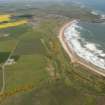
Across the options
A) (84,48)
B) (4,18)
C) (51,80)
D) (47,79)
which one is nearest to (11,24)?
(4,18)

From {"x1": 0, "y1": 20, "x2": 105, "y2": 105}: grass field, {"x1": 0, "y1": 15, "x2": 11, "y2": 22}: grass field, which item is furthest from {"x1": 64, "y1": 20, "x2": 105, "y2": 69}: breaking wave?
{"x1": 0, "y1": 15, "x2": 11, "y2": 22}: grass field

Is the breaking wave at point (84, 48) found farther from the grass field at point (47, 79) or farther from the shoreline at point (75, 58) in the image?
the grass field at point (47, 79)

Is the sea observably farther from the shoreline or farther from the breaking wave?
the shoreline

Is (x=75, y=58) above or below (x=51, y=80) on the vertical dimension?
above

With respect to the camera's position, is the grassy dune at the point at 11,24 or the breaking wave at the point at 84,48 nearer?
the breaking wave at the point at 84,48

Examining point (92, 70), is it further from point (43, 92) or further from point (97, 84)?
point (43, 92)

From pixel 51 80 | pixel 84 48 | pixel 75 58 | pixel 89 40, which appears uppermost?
pixel 89 40

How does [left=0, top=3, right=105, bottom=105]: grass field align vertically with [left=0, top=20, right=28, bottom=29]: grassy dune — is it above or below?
below

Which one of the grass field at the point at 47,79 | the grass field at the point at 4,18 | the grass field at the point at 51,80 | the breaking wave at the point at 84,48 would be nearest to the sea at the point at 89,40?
the breaking wave at the point at 84,48

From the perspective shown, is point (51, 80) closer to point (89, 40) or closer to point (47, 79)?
point (47, 79)
